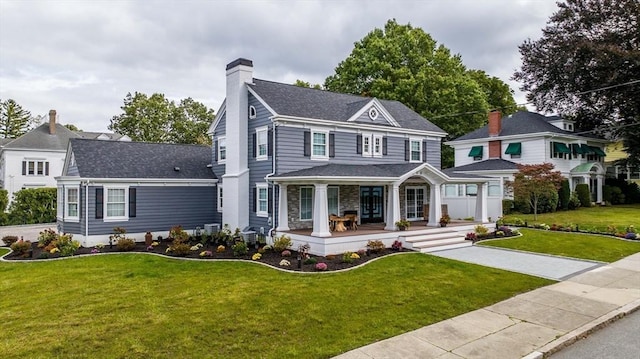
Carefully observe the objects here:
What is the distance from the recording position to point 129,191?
1864 centimetres

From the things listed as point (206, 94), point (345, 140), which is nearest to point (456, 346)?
point (345, 140)

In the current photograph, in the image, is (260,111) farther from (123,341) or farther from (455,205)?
(455,205)

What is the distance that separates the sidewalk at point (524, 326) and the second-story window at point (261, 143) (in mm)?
11941

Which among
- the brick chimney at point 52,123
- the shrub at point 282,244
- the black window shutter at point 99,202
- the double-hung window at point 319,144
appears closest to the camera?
the shrub at point 282,244

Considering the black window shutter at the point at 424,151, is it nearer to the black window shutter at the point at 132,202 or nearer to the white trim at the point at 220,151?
the white trim at the point at 220,151

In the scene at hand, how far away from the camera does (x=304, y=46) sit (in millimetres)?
23078

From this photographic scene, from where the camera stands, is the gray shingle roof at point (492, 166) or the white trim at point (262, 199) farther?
the gray shingle roof at point (492, 166)

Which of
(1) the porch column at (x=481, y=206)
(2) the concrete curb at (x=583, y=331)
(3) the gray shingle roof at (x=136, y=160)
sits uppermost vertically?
(3) the gray shingle roof at (x=136, y=160)

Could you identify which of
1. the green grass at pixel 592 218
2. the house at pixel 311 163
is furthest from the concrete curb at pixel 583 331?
the green grass at pixel 592 218

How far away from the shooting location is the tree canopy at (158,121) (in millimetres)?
45000

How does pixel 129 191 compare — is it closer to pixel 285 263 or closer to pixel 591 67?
pixel 285 263

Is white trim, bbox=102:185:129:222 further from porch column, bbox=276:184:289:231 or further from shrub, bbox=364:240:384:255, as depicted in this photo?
shrub, bbox=364:240:384:255

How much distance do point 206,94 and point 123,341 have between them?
1762 inches

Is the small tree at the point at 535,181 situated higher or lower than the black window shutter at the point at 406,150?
lower
